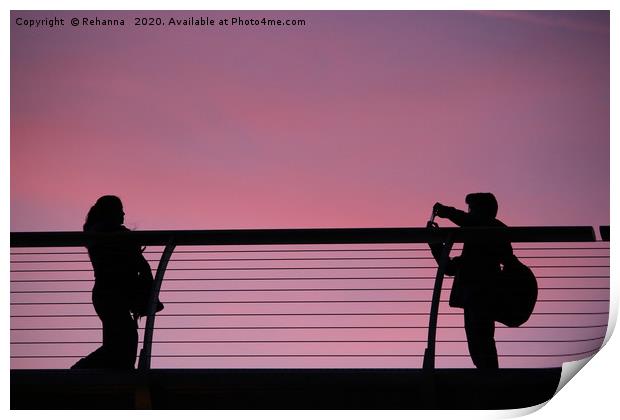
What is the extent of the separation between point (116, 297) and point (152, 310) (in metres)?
0.29

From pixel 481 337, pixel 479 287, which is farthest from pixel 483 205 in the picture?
pixel 481 337

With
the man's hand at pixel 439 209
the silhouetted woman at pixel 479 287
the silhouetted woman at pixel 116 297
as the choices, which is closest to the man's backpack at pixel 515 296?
the silhouetted woman at pixel 479 287

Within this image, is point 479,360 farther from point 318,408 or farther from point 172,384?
point 172,384

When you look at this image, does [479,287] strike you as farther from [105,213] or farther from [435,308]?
[105,213]

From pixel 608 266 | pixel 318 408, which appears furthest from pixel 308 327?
pixel 608 266

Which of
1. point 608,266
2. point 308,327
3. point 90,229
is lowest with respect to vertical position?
point 308,327

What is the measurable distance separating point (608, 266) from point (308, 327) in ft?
5.38

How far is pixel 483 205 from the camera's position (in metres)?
4.73

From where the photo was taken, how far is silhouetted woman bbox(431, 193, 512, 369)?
438 centimetres

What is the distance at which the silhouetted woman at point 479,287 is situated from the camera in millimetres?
4375

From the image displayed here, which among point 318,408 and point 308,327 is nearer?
point 308,327

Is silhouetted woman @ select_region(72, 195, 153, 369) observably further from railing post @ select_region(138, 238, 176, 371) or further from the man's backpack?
the man's backpack

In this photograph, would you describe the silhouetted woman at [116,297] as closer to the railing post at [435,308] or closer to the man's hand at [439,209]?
the railing post at [435,308]
